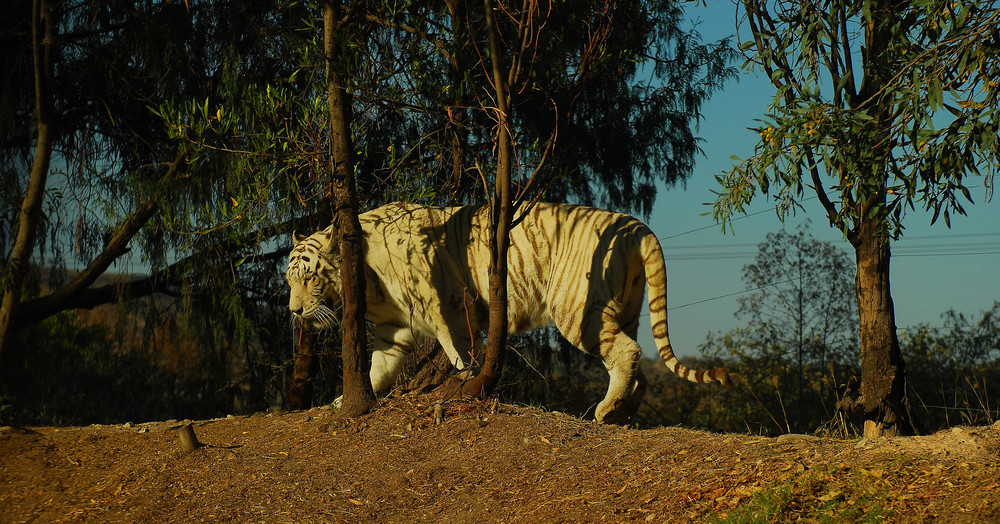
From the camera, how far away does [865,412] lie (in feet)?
17.8

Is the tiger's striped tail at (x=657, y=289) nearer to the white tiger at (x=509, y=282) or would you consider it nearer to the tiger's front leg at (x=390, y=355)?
the white tiger at (x=509, y=282)

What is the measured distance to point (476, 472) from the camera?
14.5 feet

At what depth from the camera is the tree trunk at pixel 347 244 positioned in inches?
212

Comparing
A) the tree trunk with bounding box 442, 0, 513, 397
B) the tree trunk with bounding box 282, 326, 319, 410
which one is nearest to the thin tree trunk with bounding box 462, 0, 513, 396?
the tree trunk with bounding box 442, 0, 513, 397

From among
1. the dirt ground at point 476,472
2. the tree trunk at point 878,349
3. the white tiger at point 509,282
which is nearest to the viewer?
the dirt ground at point 476,472

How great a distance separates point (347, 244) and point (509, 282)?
3.88 feet

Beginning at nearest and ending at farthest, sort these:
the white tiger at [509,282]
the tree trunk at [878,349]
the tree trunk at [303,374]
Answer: the tree trunk at [878,349]
the white tiger at [509,282]
the tree trunk at [303,374]

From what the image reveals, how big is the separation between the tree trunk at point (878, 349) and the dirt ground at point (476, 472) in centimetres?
142

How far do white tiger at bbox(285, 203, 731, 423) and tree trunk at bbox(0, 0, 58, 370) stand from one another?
6.66 feet

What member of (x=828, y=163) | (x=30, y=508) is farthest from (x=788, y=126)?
(x=30, y=508)

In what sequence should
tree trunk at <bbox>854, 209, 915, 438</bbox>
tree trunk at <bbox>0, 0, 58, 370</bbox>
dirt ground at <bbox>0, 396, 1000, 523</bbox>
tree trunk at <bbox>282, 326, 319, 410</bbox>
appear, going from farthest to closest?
tree trunk at <bbox>282, 326, 319, 410</bbox> < tree trunk at <bbox>0, 0, 58, 370</bbox> < tree trunk at <bbox>854, 209, 915, 438</bbox> < dirt ground at <bbox>0, 396, 1000, 523</bbox>

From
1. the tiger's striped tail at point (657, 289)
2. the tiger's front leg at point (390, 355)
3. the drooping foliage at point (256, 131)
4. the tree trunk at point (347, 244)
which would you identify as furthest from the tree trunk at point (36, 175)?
the tiger's striped tail at point (657, 289)

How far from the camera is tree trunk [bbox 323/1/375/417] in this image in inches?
212

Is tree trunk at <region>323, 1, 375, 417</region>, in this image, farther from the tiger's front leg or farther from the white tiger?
the tiger's front leg
